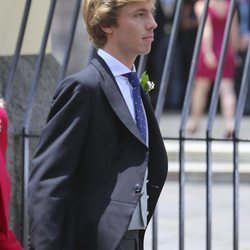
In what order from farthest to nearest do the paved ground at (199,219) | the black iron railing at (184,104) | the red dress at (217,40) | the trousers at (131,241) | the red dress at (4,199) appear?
the red dress at (217,40), the paved ground at (199,219), the black iron railing at (184,104), the red dress at (4,199), the trousers at (131,241)

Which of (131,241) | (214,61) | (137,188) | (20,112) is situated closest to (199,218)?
(20,112)

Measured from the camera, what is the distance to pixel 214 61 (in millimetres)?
9906

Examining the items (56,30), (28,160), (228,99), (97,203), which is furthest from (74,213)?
(56,30)

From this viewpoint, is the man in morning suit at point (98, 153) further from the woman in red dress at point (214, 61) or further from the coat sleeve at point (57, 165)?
the woman in red dress at point (214, 61)

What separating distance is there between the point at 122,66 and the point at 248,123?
30.6ft

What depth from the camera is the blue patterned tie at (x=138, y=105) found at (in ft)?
11.3

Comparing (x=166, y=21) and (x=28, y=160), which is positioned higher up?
(x=166, y=21)

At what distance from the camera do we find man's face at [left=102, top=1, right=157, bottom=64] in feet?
11.2

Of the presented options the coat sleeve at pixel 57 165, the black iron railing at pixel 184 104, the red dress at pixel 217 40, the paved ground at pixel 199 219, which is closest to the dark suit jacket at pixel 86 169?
the coat sleeve at pixel 57 165

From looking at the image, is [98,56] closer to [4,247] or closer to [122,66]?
[122,66]

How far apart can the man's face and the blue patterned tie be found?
0.25 feet

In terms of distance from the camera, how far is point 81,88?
3340 mm

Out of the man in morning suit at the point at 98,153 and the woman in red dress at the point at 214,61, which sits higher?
the woman in red dress at the point at 214,61


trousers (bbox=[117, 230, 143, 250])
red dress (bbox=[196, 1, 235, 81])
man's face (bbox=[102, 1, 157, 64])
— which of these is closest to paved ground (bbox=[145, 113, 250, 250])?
red dress (bbox=[196, 1, 235, 81])
